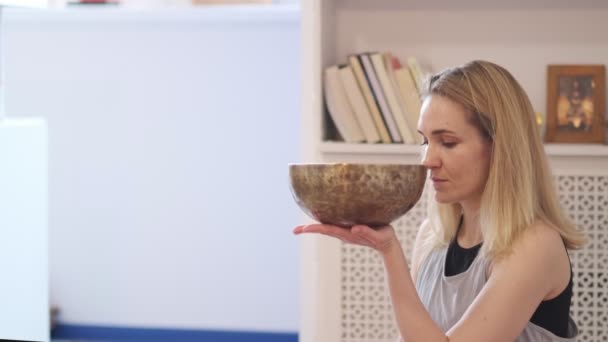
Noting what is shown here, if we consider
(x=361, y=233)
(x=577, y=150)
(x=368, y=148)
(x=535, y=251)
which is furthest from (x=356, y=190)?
(x=577, y=150)

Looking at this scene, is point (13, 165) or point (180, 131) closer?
point (13, 165)

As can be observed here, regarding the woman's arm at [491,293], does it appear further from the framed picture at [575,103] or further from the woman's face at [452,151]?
the framed picture at [575,103]

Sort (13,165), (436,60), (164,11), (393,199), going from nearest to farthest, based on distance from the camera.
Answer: (393,199)
(13,165)
(436,60)
(164,11)

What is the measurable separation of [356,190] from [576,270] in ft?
4.84

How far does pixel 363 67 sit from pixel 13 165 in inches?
42.5

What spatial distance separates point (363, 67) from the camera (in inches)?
109

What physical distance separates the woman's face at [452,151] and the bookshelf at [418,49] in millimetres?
1082

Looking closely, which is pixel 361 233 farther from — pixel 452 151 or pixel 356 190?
pixel 452 151

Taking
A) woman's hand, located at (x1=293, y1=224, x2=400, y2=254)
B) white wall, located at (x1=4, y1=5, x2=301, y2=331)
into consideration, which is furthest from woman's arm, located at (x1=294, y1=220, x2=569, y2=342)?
white wall, located at (x1=4, y1=5, x2=301, y2=331)

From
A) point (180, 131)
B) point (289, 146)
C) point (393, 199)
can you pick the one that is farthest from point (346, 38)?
point (393, 199)

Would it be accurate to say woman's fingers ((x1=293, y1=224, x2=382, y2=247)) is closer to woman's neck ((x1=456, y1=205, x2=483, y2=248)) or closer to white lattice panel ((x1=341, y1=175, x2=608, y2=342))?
woman's neck ((x1=456, y1=205, x2=483, y2=248))

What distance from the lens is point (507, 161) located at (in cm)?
159

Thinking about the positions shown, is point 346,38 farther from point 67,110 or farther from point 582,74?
point 67,110

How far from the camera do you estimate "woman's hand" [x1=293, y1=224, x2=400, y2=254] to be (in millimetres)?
1465
